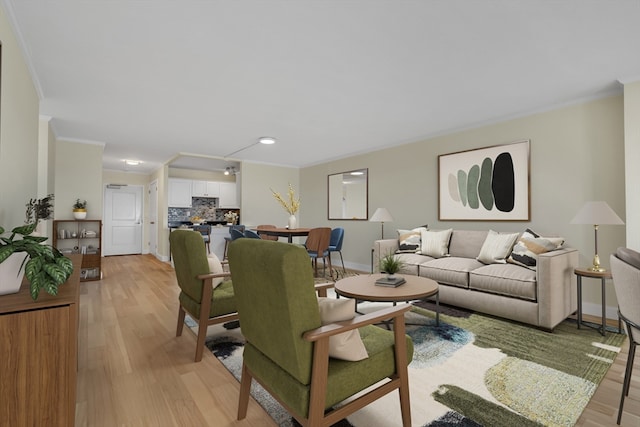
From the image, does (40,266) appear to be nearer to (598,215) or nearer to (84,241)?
(598,215)

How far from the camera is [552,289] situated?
9.29 feet

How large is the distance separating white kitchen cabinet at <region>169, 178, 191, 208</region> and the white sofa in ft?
19.9

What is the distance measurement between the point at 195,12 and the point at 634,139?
3.87 m

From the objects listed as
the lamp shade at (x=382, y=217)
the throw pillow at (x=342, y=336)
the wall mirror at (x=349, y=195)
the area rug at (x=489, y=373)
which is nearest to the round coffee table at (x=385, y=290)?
the area rug at (x=489, y=373)

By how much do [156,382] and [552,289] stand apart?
11.0 feet

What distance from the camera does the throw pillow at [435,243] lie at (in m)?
4.20

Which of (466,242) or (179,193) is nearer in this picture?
(466,242)

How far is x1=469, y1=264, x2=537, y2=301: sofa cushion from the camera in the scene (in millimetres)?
2957

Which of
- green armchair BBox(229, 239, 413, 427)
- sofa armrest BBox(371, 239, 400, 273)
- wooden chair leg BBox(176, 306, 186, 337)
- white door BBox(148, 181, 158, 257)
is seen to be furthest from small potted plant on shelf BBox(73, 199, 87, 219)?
green armchair BBox(229, 239, 413, 427)

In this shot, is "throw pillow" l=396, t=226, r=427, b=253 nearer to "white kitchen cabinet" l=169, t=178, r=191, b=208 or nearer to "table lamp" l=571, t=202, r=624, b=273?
"table lamp" l=571, t=202, r=624, b=273

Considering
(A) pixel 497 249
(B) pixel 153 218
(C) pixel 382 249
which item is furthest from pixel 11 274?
(B) pixel 153 218

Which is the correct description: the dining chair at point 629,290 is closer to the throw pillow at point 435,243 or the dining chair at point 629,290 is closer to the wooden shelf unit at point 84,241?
the throw pillow at point 435,243

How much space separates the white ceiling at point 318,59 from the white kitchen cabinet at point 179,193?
329 cm

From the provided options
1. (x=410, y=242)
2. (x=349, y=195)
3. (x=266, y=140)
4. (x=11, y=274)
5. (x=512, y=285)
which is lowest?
(x=512, y=285)
